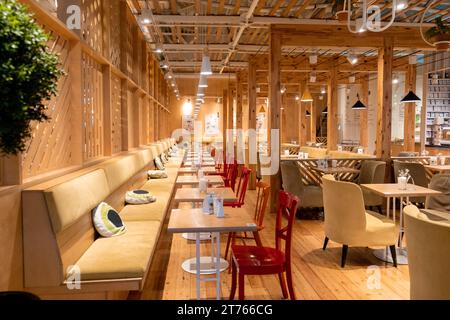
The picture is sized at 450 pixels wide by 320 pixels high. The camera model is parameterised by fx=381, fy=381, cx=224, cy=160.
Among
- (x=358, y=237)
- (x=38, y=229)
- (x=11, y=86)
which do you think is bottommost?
(x=358, y=237)

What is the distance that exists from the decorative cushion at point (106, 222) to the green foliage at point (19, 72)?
194 cm

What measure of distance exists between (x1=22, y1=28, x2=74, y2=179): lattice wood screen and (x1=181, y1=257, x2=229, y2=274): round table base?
1695 millimetres

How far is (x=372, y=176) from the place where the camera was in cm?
690

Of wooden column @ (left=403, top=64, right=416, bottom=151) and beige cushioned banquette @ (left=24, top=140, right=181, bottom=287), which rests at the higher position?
wooden column @ (left=403, top=64, right=416, bottom=151)

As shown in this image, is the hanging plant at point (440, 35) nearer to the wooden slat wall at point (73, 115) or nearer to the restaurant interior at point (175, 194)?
the restaurant interior at point (175, 194)

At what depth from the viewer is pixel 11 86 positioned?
5.18ft

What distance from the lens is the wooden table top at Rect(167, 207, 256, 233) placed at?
2949 mm

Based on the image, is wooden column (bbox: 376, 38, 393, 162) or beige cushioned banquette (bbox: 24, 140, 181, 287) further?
wooden column (bbox: 376, 38, 393, 162)

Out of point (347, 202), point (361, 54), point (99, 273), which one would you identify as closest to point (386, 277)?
point (347, 202)

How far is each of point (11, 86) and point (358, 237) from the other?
149 inches

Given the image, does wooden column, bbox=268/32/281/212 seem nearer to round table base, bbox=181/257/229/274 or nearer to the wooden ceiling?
the wooden ceiling

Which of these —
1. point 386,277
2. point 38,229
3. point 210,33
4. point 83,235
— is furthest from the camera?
point 210,33

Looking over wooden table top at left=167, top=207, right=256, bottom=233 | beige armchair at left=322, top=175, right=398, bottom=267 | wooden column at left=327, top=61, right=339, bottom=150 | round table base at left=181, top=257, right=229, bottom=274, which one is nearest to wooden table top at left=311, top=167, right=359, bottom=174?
beige armchair at left=322, top=175, right=398, bottom=267

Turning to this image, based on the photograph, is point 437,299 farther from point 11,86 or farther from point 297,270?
point 11,86
